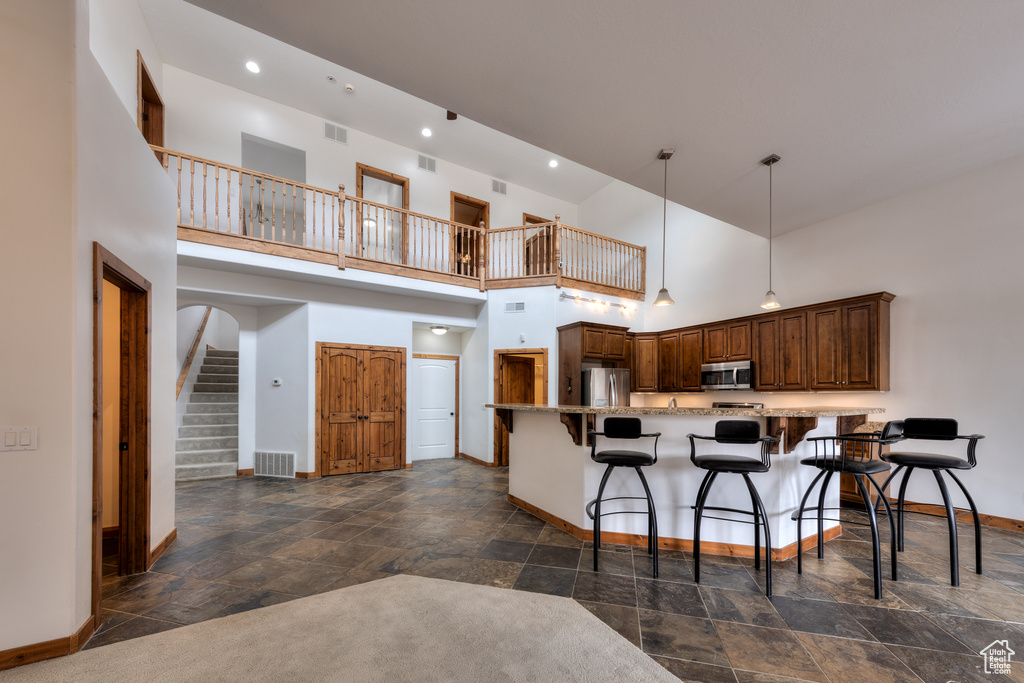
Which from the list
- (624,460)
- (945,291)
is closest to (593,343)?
(624,460)

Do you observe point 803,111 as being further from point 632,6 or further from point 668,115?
point 632,6

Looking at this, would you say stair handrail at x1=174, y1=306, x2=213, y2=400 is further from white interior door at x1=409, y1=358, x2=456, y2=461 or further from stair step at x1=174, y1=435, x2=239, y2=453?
white interior door at x1=409, y1=358, x2=456, y2=461

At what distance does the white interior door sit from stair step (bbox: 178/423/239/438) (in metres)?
2.77

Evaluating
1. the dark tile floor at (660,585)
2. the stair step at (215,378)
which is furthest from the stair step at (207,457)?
the dark tile floor at (660,585)

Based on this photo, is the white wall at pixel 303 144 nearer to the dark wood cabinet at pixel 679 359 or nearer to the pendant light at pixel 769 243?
the dark wood cabinet at pixel 679 359

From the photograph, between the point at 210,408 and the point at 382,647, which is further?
the point at 210,408

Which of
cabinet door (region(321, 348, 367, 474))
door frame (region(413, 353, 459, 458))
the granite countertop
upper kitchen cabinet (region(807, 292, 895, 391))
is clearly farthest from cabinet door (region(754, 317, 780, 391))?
cabinet door (region(321, 348, 367, 474))

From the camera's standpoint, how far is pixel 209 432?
20.7ft

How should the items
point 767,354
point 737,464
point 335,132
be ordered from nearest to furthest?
point 737,464, point 767,354, point 335,132

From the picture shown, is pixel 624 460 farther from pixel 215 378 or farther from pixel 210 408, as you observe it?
pixel 215 378

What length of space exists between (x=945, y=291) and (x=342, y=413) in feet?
25.0

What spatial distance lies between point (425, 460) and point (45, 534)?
5.66 metres

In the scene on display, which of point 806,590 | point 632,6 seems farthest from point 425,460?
point 632,6

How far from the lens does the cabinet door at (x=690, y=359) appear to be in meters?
6.55
